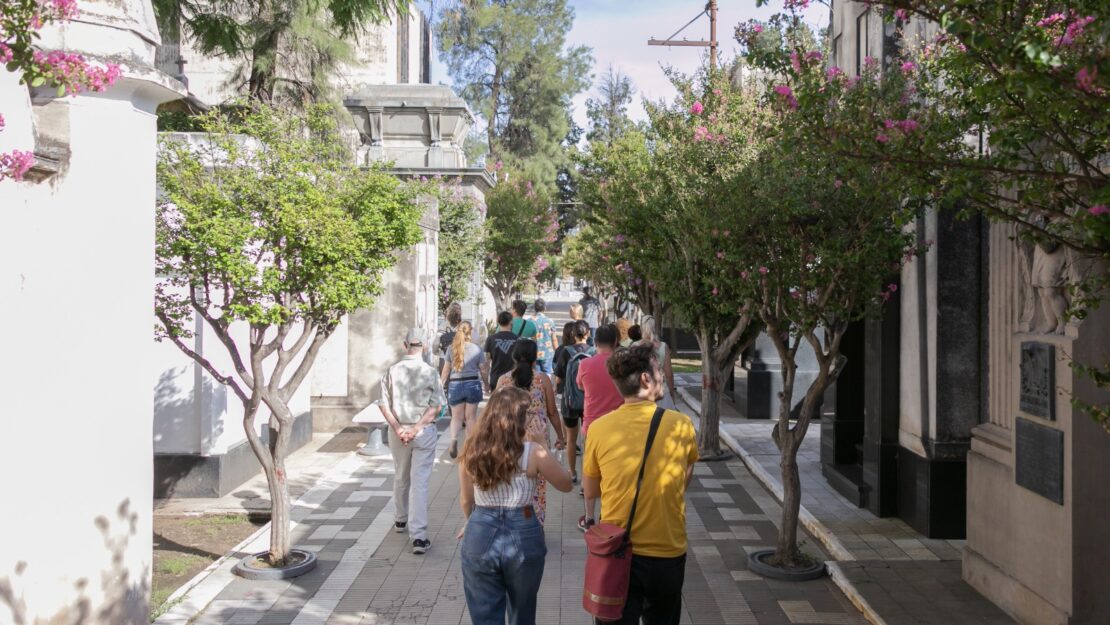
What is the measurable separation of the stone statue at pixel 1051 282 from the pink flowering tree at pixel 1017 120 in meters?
0.18

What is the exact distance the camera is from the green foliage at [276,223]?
7.37m

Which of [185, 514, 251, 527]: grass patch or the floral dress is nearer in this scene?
the floral dress

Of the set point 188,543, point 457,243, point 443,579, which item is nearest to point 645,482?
point 443,579

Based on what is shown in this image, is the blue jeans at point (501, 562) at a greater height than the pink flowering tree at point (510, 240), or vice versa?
the pink flowering tree at point (510, 240)

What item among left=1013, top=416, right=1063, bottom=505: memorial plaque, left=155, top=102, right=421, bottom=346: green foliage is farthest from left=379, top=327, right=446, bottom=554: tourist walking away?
left=1013, top=416, right=1063, bottom=505: memorial plaque

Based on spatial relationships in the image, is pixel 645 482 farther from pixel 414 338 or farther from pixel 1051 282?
pixel 414 338

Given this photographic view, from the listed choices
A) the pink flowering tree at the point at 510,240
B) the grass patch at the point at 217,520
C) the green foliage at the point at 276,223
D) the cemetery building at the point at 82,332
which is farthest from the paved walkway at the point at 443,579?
the pink flowering tree at the point at 510,240

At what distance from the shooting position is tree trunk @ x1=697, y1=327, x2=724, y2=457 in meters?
13.1

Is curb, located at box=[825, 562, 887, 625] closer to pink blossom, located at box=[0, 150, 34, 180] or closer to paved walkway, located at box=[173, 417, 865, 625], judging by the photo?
paved walkway, located at box=[173, 417, 865, 625]

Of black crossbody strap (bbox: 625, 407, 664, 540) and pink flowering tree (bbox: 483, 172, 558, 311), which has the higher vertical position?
pink flowering tree (bbox: 483, 172, 558, 311)

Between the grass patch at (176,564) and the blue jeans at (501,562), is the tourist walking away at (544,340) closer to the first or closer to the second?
the grass patch at (176,564)

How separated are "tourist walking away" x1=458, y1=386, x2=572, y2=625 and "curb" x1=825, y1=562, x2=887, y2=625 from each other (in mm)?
2907

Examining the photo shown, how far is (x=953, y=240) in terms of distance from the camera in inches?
347

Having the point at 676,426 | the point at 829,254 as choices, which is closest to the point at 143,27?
the point at 676,426
